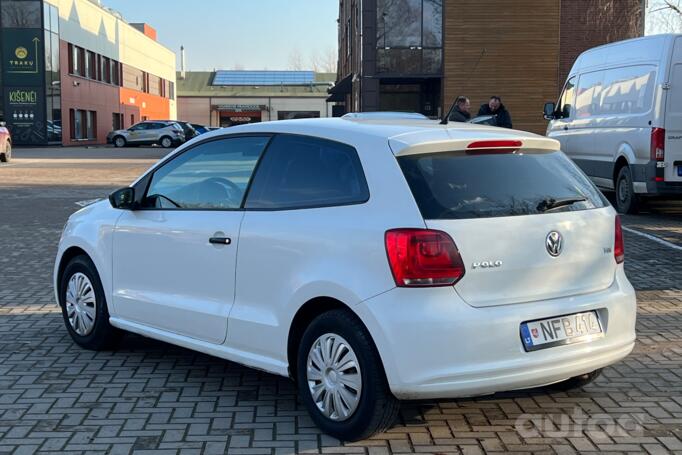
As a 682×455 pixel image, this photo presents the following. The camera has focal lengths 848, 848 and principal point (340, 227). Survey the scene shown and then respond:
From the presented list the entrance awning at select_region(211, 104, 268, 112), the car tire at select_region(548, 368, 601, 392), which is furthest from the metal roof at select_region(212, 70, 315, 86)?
the car tire at select_region(548, 368, 601, 392)

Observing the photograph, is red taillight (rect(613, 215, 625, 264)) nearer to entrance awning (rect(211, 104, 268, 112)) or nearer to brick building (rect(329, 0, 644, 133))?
brick building (rect(329, 0, 644, 133))

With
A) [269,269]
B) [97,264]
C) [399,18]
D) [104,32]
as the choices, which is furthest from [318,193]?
[104,32]

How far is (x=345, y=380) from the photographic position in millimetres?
4184

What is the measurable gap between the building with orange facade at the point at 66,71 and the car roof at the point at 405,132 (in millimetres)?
46371

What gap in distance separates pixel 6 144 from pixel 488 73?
1744cm

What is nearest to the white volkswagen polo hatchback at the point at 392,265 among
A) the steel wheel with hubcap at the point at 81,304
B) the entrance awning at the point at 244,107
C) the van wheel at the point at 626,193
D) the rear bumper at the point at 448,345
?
the rear bumper at the point at 448,345

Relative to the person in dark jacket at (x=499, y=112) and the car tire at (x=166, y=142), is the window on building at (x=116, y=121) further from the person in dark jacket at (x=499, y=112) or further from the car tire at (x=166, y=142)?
the person in dark jacket at (x=499, y=112)

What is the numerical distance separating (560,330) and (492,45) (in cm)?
2822

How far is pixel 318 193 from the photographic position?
4473 mm

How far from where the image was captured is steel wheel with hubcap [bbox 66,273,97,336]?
5.89 meters

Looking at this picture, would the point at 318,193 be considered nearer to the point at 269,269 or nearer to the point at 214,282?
the point at 269,269

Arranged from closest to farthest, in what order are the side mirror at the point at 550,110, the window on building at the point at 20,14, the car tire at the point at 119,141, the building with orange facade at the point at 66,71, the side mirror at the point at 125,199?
the side mirror at the point at 125,199 → the side mirror at the point at 550,110 → the window on building at the point at 20,14 → the building with orange facade at the point at 66,71 → the car tire at the point at 119,141

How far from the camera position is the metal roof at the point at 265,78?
88.4m

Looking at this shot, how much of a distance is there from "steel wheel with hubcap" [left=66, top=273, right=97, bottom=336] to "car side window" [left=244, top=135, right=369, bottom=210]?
176 cm
